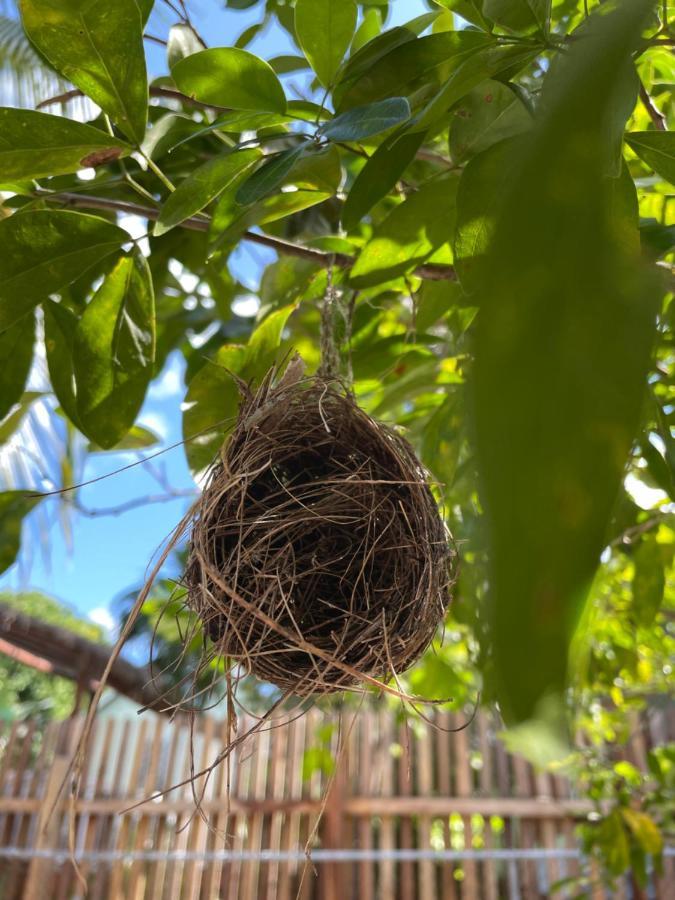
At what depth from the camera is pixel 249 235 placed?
77 centimetres

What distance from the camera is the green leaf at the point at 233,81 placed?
2.01 feet

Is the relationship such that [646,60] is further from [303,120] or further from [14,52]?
[14,52]

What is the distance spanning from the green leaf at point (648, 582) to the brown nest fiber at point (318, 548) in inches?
19.2

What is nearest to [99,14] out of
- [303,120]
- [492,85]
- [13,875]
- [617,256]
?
[303,120]

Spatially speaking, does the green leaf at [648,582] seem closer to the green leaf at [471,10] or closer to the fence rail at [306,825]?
the green leaf at [471,10]

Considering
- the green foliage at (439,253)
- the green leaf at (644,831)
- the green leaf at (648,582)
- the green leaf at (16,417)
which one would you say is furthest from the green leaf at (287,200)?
the green leaf at (644,831)

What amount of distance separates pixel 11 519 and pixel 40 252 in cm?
33

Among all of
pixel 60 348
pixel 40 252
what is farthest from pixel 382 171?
pixel 60 348

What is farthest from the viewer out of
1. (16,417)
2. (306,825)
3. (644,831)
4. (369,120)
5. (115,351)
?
(306,825)

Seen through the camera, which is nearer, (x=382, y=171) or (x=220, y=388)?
(x=382, y=171)

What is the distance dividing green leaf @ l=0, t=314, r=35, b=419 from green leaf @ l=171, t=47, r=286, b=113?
0.33 m

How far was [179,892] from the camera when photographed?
3.18 meters

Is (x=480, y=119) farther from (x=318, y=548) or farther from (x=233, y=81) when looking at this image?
(x=318, y=548)

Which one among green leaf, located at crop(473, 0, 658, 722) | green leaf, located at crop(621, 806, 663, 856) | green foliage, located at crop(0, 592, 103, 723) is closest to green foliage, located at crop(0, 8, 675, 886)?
green leaf, located at crop(473, 0, 658, 722)
